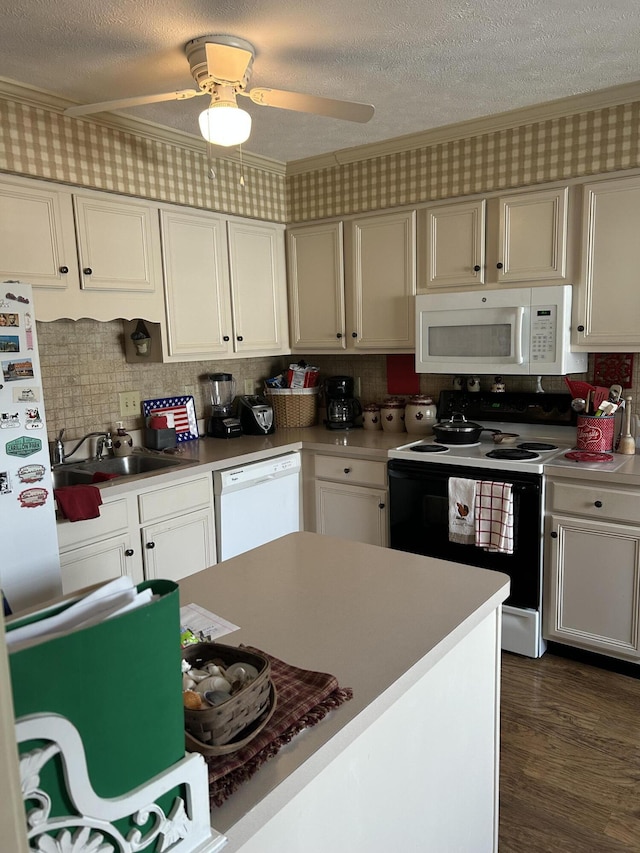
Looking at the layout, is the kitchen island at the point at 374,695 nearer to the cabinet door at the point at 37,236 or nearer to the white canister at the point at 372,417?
the cabinet door at the point at 37,236

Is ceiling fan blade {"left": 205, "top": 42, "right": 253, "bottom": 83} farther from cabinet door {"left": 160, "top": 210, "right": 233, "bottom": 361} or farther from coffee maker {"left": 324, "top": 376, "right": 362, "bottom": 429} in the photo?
coffee maker {"left": 324, "top": 376, "right": 362, "bottom": 429}

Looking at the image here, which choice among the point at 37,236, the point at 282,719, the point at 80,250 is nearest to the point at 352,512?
the point at 80,250

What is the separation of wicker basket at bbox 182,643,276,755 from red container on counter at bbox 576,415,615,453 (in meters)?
2.35

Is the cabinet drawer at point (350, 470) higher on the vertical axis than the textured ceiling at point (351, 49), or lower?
lower

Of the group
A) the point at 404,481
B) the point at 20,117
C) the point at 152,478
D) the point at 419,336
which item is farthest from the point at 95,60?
the point at 404,481

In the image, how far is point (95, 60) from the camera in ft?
7.32

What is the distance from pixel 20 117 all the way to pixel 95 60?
18.7 inches

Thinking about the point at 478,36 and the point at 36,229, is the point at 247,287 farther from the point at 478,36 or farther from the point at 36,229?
the point at 478,36

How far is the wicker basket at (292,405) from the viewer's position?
3.91 metres

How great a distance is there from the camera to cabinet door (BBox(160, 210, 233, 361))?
125 inches

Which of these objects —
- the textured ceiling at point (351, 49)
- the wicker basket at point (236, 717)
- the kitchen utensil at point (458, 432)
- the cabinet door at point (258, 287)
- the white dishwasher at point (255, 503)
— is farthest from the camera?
the cabinet door at point (258, 287)

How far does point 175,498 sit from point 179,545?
0.23 m

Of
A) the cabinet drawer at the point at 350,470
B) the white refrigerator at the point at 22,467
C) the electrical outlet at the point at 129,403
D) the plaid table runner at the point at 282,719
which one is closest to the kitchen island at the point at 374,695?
the plaid table runner at the point at 282,719

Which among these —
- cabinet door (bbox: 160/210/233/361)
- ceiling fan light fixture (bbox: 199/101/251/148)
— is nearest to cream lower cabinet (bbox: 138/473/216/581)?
cabinet door (bbox: 160/210/233/361)
